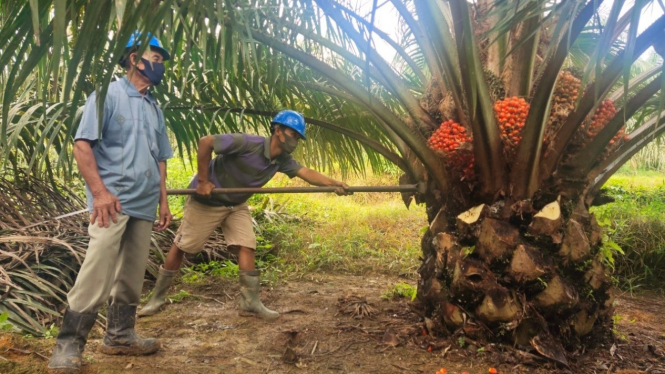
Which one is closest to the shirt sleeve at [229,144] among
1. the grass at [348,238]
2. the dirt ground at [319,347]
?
the dirt ground at [319,347]

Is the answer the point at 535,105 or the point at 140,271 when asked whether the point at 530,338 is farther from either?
the point at 140,271

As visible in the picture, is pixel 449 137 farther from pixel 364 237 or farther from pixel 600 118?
pixel 364 237

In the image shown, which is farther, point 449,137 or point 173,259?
point 173,259

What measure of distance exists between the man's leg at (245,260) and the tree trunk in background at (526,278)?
1.33 m

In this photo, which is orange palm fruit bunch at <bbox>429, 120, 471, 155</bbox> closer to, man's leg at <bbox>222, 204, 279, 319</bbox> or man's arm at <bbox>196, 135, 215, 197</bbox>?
man's arm at <bbox>196, 135, 215, 197</bbox>

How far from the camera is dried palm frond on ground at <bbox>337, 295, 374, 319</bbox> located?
3.72m

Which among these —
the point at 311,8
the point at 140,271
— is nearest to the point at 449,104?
the point at 311,8

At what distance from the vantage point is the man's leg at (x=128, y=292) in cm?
272

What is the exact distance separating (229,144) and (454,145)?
4.49ft

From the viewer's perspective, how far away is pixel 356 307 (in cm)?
377

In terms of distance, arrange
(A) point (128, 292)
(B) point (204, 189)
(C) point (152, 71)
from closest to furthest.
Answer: (C) point (152, 71)
(A) point (128, 292)
(B) point (204, 189)

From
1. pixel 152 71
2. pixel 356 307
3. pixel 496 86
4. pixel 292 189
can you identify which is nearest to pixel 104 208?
pixel 152 71

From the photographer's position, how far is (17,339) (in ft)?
8.96

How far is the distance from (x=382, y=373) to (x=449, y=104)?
1518 millimetres
